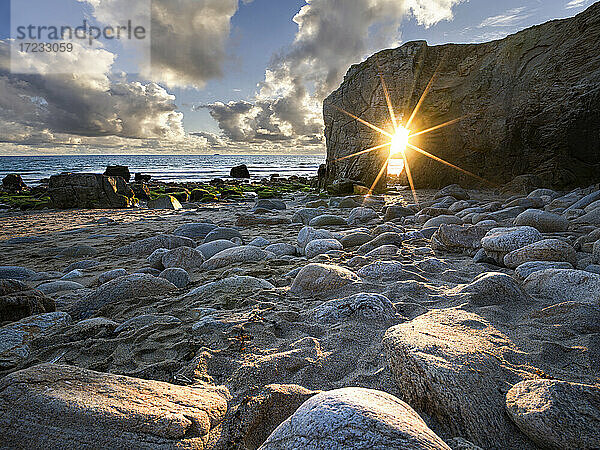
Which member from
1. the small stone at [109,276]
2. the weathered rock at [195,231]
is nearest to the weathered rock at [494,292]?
the small stone at [109,276]

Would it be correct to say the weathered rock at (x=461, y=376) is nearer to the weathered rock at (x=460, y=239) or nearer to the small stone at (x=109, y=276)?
the weathered rock at (x=460, y=239)

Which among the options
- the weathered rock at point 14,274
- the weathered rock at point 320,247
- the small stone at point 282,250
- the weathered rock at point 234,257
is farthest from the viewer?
the small stone at point 282,250

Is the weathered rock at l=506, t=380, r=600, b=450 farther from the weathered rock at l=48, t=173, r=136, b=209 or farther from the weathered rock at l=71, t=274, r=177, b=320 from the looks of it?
the weathered rock at l=48, t=173, r=136, b=209

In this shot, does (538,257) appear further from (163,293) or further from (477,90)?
(477,90)

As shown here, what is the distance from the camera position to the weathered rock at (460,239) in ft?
12.3

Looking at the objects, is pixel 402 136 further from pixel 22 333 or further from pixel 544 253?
pixel 22 333

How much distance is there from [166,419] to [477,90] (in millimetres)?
12699

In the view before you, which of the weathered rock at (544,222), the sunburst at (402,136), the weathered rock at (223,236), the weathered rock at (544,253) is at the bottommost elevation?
the weathered rock at (223,236)

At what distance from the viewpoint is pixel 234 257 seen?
3770mm

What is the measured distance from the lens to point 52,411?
Result: 1063 mm

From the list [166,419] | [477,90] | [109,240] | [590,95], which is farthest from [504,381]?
[477,90]

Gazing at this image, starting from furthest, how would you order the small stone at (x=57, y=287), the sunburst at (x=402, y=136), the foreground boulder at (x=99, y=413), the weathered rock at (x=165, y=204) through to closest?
the sunburst at (x=402, y=136), the weathered rock at (x=165, y=204), the small stone at (x=57, y=287), the foreground boulder at (x=99, y=413)

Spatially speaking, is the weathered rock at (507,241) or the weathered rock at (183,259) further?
the weathered rock at (183,259)

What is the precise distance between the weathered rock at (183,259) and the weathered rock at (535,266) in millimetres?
3254
